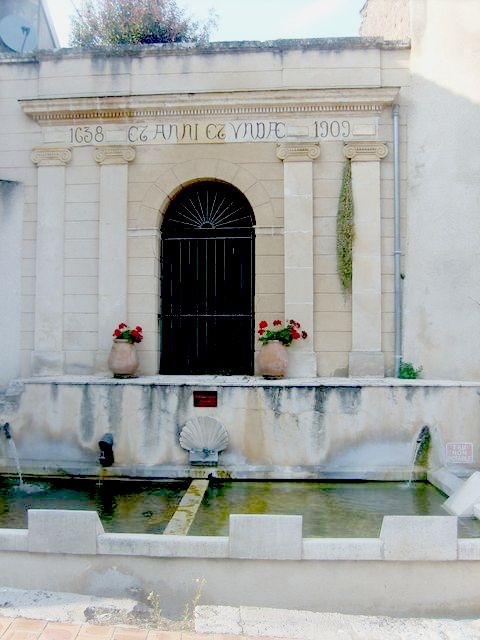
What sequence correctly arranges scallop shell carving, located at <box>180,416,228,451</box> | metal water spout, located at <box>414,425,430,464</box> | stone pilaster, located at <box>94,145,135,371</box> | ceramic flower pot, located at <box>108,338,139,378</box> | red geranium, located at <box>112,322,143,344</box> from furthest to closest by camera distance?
1. stone pilaster, located at <box>94,145,135,371</box>
2. red geranium, located at <box>112,322,143,344</box>
3. ceramic flower pot, located at <box>108,338,139,378</box>
4. scallop shell carving, located at <box>180,416,228,451</box>
5. metal water spout, located at <box>414,425,430,464</box>

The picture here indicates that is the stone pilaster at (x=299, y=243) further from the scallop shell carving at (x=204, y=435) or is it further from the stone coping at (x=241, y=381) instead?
the scallop shell carving at (x=204, y=435)

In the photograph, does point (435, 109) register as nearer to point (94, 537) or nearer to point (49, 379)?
point (49, 379)

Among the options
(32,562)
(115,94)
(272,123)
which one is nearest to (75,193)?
(115,94)

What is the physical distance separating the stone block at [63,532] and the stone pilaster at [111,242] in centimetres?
473

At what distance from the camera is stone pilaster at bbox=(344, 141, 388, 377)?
934 cm

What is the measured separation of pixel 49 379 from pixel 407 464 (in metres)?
5.23

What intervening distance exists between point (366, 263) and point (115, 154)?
4.28 metres

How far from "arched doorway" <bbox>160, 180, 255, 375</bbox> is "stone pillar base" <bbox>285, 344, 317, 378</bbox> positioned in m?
0.85

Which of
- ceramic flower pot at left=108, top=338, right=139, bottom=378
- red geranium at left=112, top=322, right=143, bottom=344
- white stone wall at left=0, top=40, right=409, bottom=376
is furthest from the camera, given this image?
white stone wall at left=0, top=40, right=409, bottom=376

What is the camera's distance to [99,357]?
9.66 m

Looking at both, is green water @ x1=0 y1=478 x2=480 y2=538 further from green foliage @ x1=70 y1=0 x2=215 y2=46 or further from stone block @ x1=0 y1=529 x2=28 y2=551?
green foliage @ x1=70 y1=0 x2=215 y2=46

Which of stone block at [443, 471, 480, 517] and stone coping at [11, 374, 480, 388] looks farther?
stone coping at [11, 374, 480, 388]

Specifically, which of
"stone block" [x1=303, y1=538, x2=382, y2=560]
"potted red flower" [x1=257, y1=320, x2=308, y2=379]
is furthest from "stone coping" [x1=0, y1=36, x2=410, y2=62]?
"stone block" [x1=303, y1=538, x2=382, y2=560]

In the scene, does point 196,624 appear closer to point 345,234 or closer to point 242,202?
point 345,234
